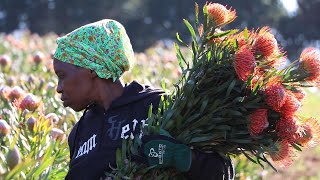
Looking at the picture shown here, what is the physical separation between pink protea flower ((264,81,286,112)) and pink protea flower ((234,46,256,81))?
0.33 feet

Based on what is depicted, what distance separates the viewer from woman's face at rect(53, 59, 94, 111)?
332 centimetres

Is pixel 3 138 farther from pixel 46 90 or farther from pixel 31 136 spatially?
pixel 46 90

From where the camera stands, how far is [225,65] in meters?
3.07

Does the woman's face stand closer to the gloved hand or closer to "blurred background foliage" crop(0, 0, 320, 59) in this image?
the gloved hand

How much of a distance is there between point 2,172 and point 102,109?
1.10m

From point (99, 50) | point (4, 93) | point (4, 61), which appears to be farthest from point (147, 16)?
point (99, 50)

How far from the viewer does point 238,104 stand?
3070 mm

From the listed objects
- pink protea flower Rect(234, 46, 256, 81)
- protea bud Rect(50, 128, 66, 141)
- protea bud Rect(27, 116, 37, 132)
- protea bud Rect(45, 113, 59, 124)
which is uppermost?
protea bud Rect(45, 113, 59, 124)

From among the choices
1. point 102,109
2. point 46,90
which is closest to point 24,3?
point 46,90

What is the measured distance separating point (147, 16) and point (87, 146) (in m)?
30.4

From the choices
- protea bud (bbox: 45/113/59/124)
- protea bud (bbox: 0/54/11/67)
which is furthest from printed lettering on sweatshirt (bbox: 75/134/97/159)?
protea bud (bbox: 0/54/11/67)

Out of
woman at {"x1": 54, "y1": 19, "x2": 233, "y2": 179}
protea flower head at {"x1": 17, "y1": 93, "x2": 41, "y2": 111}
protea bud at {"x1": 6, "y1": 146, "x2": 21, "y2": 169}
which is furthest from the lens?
protea flower head at {"x1": 17, "y1": 93, "x2": 41, "y2": 111}

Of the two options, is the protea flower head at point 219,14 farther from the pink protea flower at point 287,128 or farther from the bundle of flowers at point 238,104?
the pink protea flower at point 287,128

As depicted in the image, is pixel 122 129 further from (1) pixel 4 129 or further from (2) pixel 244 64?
(1) pixel 4 129
